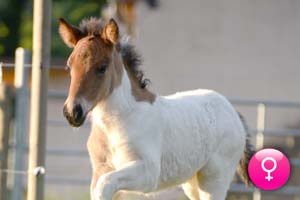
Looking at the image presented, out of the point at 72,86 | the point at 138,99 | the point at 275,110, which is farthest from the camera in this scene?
the point at 275,110

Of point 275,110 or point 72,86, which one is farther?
point 275,110

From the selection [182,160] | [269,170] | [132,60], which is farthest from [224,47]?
[132,60]

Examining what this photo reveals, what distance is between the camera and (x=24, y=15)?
37625 mm

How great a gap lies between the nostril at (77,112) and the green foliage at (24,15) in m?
27.4

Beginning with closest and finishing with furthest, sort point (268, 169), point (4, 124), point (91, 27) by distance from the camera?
1. point (91, 27)
2. point (268, 169)
3. point (4, 124)

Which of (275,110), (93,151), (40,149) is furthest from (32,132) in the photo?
(275,110)

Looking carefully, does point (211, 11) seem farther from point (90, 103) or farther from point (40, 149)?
point (90, 103)

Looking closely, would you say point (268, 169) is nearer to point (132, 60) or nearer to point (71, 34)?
point (132, 60)

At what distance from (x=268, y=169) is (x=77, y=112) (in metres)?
2.91

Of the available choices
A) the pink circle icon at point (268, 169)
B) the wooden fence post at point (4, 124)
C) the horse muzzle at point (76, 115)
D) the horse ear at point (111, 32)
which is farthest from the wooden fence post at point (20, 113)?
the horse muzzle at point (76, 115)

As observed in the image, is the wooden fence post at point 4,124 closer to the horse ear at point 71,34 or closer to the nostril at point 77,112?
the horse ear at point 71,34

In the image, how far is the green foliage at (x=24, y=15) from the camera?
34656mm

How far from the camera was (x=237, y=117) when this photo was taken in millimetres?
8352

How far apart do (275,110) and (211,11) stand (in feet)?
5.76
